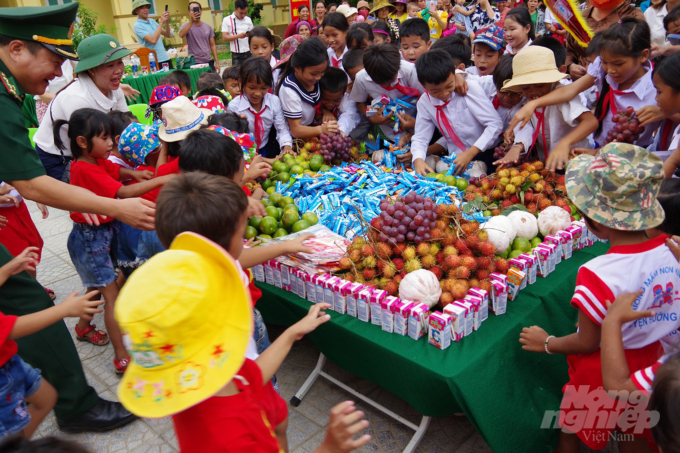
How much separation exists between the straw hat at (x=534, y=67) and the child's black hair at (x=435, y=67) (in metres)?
0.41

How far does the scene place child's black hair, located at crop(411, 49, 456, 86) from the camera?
302 cm

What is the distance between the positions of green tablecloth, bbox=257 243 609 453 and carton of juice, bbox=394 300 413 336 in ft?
0.12

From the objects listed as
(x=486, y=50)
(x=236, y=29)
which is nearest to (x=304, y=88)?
(x=486, y=50)

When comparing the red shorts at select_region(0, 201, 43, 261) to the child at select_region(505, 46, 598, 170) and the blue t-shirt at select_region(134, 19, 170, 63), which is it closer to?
the child at select_region(505, 46, 598, 170)

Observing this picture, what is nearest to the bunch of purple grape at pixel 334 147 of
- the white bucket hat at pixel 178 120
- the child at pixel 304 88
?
the child at pixel 304 88

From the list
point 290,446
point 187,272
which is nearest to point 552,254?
point 290,446

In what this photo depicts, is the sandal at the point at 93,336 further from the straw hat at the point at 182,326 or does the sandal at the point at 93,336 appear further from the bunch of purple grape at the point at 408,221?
the straw hat at the point at 182,326

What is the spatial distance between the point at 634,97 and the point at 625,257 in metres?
1.77

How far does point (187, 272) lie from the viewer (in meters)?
0.97

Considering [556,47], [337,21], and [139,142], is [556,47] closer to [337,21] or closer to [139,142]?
[337,21]

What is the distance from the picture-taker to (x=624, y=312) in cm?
139

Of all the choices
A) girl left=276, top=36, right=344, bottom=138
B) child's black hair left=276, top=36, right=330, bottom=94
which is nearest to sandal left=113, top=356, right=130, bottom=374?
girl left=276, top=36, right=344, bottom=138

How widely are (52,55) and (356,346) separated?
1940mm

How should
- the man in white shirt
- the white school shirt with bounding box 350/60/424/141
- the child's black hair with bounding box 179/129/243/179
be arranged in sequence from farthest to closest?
the man in white shirt → the white school shirt with bounding box 350/60/424/141 → the child's black hair with bounding box 179/129/243/179
